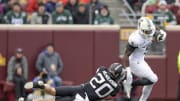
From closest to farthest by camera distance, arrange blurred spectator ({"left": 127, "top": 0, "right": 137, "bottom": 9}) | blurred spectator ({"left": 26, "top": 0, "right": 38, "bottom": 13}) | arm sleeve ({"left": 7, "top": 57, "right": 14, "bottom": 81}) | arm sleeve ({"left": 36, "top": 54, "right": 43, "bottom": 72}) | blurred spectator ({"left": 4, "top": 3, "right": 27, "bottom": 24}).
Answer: arm sleeve ({"left": 7, "top": 57, "right": 14, "bottom": 81}) → arm sleeve ({"left": 36, "top": 54, "right": 43, "bottom": 72}) → blurred spectator ({"left": 4, "top": 3, "right": 27, "bottom": 24}) → blurred spectator ({"left": 26, "top": 0, "right": 38, "bottom": 13}) → blurred spectator ({"left": 127, "top": 0, "right": 137, "bottom": 9})

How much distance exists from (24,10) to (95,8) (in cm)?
166

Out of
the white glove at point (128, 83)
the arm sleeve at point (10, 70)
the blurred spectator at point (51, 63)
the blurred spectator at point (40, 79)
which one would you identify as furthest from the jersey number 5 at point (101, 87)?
the arm sleeve at point (10, 70)

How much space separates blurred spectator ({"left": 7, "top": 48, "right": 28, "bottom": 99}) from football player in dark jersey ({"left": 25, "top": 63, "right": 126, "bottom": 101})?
4683 millimetres

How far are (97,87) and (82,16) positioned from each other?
624 cm

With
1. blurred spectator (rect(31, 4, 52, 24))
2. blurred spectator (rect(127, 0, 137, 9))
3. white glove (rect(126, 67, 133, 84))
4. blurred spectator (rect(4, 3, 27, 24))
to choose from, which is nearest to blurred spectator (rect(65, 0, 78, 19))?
blurred spectator (rect(31, 4, 52, 24))

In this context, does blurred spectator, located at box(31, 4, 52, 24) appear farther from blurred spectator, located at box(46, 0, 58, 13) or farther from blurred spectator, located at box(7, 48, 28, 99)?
blurred spectator, located at box(7, 48, 28, 99)

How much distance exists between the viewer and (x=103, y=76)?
13641 mm

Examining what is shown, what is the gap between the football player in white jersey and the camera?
47.5ft

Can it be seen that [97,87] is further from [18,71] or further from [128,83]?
[18,71]

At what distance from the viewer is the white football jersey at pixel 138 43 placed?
14.5 metres

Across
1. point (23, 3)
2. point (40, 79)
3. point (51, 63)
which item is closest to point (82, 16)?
point (23, 3)

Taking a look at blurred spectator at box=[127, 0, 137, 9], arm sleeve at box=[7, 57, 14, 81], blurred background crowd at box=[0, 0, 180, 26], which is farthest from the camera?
blurred spectator at box=[127, 0, 137, 9]

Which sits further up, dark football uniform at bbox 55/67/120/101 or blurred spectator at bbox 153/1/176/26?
blurred spectator at bbox 153/1/176/26

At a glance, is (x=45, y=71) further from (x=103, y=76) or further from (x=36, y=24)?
(x=103, y=76)
